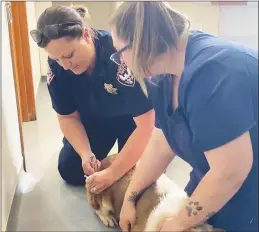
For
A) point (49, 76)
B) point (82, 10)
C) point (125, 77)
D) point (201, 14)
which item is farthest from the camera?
point (49, 76)

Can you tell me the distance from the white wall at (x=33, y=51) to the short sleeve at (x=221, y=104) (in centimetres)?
44

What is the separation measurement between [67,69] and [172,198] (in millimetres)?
400

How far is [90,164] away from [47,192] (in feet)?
0.72

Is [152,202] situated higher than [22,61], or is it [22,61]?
[22,61]

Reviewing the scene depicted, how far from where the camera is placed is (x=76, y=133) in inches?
44.5

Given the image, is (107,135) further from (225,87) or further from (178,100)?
(225,87)

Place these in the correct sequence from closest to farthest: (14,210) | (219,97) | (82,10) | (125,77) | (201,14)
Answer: (219,97) → (201,14) → (82,10) → (125,77) → (14,210)

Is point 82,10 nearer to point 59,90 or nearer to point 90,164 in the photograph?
point 59,90

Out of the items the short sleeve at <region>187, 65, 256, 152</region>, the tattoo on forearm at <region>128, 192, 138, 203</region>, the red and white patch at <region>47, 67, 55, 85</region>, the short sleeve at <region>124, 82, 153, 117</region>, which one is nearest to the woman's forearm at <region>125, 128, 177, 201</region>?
the tattoo on forearm at <region>128, 192, 138, 203</region>

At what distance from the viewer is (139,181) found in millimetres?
893

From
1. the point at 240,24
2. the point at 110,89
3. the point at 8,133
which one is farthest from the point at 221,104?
the point at 8,133

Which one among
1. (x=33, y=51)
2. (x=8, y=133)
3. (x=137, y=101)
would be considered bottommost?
(x=8, y=133)

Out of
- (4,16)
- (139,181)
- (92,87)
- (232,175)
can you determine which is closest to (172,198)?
(139,181)

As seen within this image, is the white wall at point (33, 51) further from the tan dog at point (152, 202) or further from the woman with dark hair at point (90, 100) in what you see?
the tan dog at point (152, 202)
